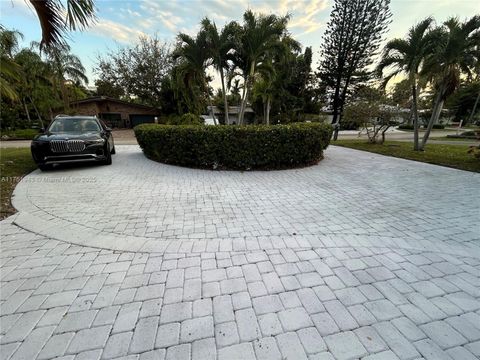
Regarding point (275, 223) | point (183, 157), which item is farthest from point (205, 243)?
point (183, 157)

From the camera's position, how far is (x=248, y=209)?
3.99m

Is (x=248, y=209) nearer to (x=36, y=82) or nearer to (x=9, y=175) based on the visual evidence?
(x=9, y=175)

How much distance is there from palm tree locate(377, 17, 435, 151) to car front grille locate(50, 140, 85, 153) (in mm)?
11970

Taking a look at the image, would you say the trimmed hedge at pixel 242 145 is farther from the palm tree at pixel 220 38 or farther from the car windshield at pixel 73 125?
the palm tree at pixel 220 38

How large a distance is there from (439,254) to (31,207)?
6230mm

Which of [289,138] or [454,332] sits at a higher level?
[289,138]

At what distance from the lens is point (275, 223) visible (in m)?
3.44

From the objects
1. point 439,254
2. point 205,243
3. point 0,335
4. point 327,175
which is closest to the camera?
Answer: point 0,335

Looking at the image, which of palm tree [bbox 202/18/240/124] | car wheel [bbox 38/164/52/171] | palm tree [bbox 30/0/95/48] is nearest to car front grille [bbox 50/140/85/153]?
car wheel [bbox 38/164/52/171]

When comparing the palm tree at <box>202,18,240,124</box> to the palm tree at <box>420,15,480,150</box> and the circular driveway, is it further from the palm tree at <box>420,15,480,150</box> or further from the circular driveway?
the palm tree at <box>420,15,480,150</box>

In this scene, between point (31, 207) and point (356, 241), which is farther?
point (31, 207)

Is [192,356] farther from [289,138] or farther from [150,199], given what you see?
[289,138]

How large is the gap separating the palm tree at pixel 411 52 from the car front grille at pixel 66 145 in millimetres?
11970

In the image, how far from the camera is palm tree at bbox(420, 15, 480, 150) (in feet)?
27.2
